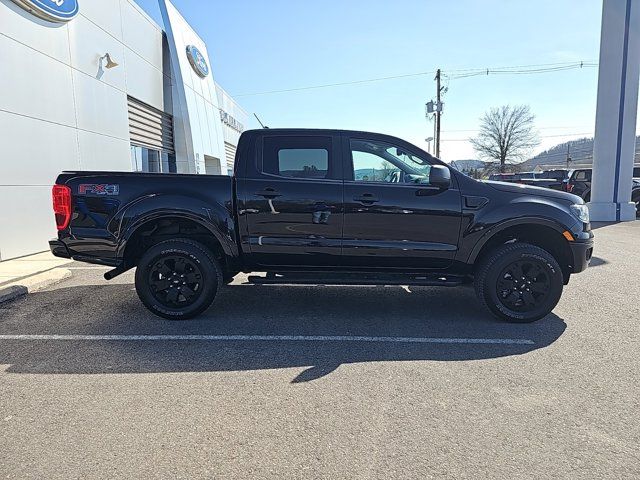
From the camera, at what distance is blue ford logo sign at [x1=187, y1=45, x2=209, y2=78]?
56.4ft

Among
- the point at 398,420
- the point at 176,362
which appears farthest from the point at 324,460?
the point at 176,362

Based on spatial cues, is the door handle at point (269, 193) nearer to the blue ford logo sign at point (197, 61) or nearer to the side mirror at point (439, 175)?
the side mirror at point (439, 175)

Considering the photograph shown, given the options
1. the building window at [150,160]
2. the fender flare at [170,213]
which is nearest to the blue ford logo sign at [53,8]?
the building window at [150,160]

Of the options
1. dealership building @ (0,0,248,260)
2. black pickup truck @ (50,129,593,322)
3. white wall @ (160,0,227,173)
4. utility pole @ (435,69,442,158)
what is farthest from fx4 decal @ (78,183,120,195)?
utility pole @ (435,69,442,158)

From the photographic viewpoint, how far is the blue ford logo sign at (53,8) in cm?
843

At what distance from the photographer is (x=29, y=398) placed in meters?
3.15

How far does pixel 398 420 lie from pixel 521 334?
2186 mm

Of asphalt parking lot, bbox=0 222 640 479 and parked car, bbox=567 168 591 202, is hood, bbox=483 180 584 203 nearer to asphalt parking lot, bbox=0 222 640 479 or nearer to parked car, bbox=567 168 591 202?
asphalt parking lot, bbox=0 222 640 479

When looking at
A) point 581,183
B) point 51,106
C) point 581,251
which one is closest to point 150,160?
point 51,106

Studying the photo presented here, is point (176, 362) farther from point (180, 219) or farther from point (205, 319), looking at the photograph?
point (180, 219)

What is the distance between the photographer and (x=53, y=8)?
29.1 feet

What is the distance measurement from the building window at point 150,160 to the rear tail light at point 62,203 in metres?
8.44

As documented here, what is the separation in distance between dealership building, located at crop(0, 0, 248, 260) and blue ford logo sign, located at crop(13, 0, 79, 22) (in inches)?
0.7

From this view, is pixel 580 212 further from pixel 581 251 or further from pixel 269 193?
pixel 269 193
